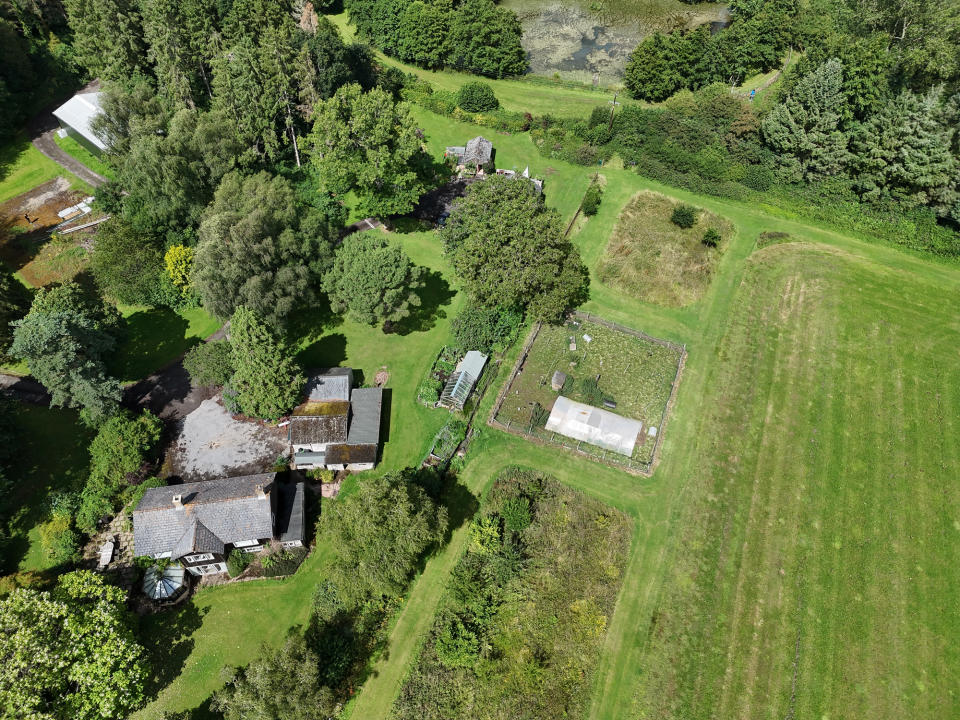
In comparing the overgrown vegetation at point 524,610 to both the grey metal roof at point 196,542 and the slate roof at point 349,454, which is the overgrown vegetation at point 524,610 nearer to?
the slate roof at point 349,454

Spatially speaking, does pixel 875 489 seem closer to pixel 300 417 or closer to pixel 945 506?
pixel 945 506

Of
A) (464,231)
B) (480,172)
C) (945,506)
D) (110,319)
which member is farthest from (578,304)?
(110,319)

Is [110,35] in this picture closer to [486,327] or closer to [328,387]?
[328,387]

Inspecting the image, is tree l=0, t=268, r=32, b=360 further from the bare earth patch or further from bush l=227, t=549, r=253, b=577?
bush l=227, t=549, r=253, b=577

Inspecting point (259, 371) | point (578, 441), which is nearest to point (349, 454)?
point (259, 371)

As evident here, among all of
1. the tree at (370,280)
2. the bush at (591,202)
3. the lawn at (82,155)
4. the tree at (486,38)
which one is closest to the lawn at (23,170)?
the lawn at (82,155)
